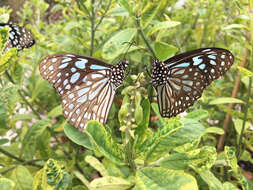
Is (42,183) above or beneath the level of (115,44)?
beneath

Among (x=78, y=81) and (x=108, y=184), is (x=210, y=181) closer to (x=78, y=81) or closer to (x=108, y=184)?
(x=108, y=184)

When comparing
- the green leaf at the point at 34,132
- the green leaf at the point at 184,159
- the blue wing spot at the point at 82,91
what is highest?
the blue wing spot at the point at 82,91

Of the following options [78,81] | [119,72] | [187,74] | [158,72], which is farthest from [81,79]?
[187,74]

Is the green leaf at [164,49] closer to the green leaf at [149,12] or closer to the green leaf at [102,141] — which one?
the green leaf at [149,12]

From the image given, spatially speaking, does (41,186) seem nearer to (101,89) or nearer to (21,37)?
(101,89)

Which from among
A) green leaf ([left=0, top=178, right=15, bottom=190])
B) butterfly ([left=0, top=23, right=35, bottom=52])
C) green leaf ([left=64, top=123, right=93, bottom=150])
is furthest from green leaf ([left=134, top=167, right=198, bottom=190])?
butterfly ([left=0, top=23, right=35, bottom=52])

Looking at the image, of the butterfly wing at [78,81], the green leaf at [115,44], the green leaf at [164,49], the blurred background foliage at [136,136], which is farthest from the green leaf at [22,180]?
the green leaf at [164,49]

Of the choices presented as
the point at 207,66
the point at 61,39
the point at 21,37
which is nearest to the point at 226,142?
the point at 207,66

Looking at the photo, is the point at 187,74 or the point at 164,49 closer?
the point at 164,49
